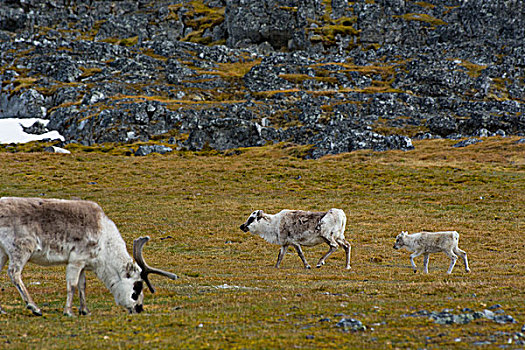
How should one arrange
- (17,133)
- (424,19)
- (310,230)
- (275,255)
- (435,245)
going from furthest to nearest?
(424,19), (17,133), (275,255), (310,230), (435,245)

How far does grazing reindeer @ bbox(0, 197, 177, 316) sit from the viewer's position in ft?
39.2

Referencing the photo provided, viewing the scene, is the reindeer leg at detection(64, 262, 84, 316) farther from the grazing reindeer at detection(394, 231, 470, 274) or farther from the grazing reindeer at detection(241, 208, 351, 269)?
the grazing reindeer at detection(394, 231, 470, 274)

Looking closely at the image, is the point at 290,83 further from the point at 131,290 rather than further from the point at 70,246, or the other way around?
the point at 70,246

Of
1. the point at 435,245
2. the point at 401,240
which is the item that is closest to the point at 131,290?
the point at 435,245

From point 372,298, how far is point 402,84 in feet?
448

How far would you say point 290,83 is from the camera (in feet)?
488

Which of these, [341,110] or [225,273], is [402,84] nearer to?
[341,110]

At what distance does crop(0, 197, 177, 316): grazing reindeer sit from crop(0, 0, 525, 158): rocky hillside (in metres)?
83.2

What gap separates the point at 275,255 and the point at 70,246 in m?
17.4

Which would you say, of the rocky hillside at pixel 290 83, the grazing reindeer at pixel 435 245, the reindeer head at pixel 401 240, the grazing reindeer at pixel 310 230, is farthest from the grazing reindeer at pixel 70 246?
the rocky hillside at pixel 290 83

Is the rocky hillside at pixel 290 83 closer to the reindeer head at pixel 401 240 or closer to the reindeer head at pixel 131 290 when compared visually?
the reindeer head at pixel 401 240

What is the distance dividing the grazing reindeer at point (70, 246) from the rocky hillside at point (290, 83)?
83.2 m

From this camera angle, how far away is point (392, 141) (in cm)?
9450

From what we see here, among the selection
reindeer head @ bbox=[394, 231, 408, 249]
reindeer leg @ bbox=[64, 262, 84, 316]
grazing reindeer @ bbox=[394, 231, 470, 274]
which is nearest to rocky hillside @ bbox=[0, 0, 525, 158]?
reindeer head @ bbox=[394, 231, 408, 249]
